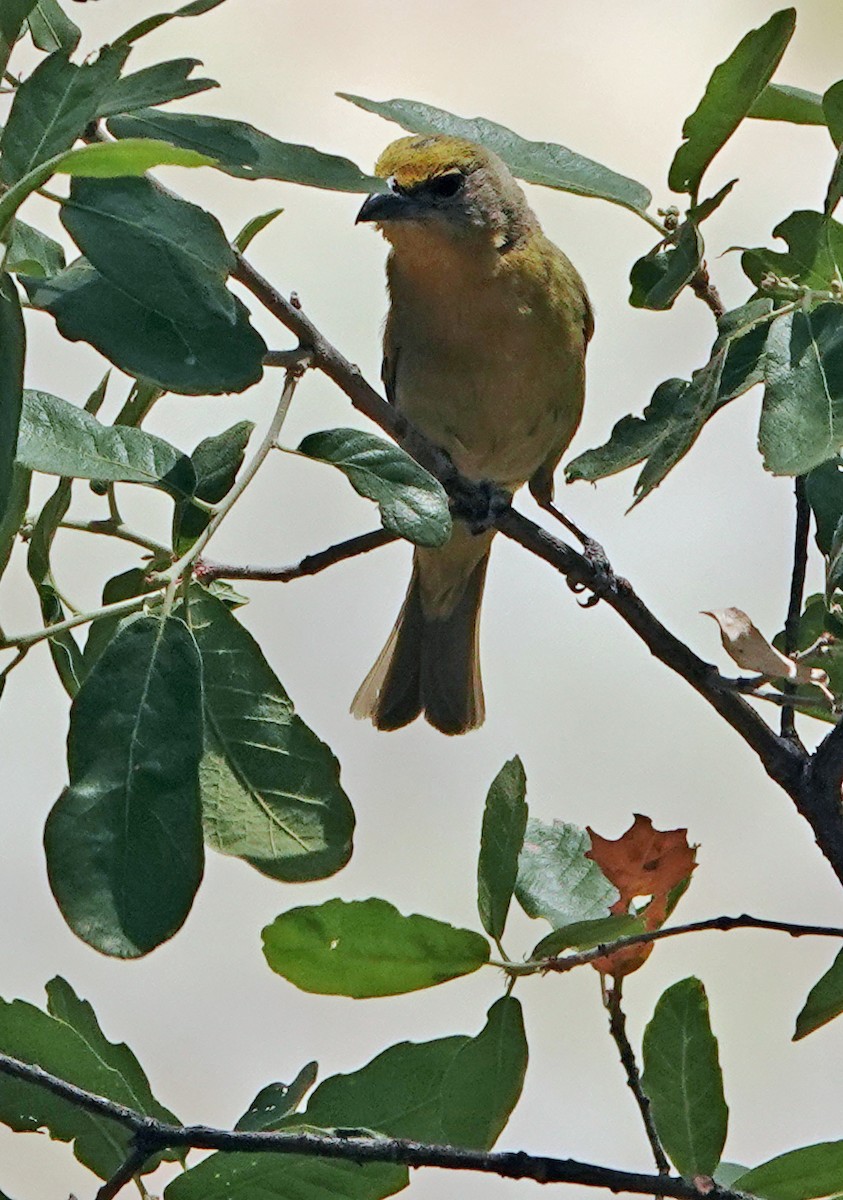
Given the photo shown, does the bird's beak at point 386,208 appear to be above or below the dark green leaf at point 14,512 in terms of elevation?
above

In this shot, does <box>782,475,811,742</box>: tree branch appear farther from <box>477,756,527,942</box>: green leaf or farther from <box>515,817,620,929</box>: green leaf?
<box>477,756,527,942</box>: green leaf

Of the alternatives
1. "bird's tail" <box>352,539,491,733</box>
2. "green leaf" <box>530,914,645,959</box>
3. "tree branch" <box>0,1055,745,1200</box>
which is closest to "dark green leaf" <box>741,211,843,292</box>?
"green leaf" <box>530,914,645,959</box>

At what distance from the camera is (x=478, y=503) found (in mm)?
2422

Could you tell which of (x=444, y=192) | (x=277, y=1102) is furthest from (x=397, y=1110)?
(x=444, y=192)

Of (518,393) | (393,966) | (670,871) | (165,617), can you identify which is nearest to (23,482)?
(165,617)

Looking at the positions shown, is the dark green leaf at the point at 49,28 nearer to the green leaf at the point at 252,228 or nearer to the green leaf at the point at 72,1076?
the green leaf at the point at 252,228

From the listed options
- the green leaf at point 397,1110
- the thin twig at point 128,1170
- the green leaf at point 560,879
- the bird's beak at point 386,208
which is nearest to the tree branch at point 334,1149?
the thin twig at point 128,1170

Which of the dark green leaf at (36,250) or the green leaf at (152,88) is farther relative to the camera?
the dark green leaf at (36,250)


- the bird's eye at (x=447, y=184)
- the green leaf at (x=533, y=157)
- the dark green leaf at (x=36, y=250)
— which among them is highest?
the bird's eye at (x=447, y=184)

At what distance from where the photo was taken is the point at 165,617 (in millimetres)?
1272

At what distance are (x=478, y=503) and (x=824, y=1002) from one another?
1.20 m

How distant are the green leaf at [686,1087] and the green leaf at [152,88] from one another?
857 millimetres

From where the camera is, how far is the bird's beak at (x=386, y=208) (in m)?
3.07

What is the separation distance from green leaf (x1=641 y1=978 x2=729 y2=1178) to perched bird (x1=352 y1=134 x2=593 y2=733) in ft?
6.89
